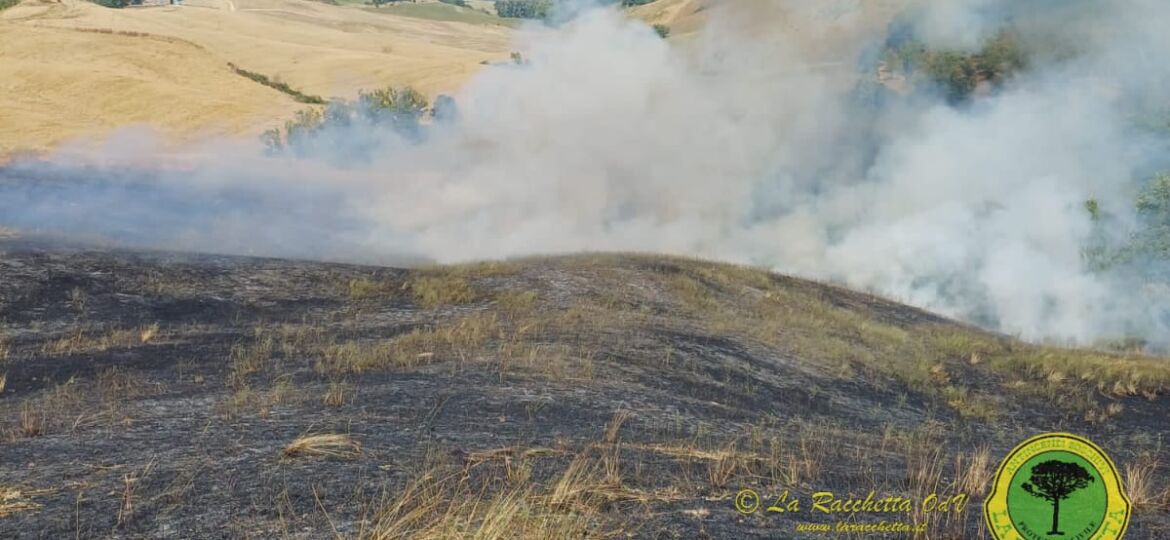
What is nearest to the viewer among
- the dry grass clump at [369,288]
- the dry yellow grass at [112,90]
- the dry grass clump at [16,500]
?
the dry grass clump at [16,500]

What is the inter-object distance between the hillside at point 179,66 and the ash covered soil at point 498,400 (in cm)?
3169

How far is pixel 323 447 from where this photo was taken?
8.09 m

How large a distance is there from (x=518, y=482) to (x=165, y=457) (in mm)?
3340

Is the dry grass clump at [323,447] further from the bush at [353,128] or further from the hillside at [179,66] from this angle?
the hillside at [179,66]

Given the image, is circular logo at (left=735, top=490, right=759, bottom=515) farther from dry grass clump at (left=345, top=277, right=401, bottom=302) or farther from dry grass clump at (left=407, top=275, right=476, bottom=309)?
dry grass clump at (left=345, top=277, right=401, bottom=302)

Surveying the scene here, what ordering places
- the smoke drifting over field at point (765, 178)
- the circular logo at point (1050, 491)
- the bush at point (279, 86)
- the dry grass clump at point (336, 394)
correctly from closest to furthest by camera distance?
the circular logo at point (1050, 491), the dry grass clump at point (336, 394), the smoke drifting over field at point (765, 178), the bush at point (279, 86)

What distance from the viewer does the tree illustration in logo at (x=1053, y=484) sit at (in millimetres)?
5598

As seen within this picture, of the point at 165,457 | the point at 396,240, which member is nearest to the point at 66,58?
the point at 396,240

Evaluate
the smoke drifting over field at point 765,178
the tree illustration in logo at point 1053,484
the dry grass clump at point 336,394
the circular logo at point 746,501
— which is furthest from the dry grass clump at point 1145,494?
the smoke drifting over field at point 765,178

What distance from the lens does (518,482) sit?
23.9ft

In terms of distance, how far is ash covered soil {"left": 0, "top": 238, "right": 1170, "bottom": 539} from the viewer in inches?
269

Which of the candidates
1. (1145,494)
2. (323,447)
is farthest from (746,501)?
(1145,494)

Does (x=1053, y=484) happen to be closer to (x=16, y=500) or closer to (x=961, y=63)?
(x=16, y=500)

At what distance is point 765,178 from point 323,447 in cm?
2341
